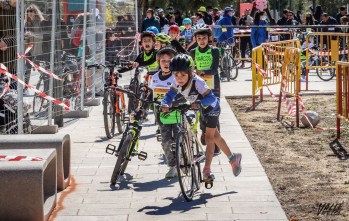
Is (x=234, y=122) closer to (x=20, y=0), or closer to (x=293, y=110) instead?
(x=293, y=110)

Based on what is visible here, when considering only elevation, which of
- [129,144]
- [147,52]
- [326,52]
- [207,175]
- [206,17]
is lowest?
[207,175]

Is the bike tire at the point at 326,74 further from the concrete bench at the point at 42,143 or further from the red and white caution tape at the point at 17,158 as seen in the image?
the red and white caution tape at the point at 17,158

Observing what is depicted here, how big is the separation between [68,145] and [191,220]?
228 centimetres

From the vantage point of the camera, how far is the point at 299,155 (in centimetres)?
1145

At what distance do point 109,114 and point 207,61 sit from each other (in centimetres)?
213

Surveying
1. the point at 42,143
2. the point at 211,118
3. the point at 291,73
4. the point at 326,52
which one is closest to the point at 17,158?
the point at 42,143

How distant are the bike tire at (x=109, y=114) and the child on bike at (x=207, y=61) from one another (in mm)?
1777

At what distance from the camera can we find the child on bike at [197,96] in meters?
8.66

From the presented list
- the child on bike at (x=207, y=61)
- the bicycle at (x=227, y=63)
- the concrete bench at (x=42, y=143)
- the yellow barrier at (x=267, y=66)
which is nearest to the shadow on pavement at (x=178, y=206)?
the concrete bench at (x=42, y=143)

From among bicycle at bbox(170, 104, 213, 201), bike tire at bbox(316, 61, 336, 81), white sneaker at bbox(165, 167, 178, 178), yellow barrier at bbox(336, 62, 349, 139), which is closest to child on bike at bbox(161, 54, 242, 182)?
bicycle at bbox(170, 104, 213, 201)

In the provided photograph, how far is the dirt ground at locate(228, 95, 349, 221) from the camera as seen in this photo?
827cm

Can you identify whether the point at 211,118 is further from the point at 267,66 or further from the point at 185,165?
the point at 267,66

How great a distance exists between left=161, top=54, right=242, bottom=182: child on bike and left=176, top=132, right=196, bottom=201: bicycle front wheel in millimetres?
355

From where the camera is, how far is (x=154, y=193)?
8.97 m
